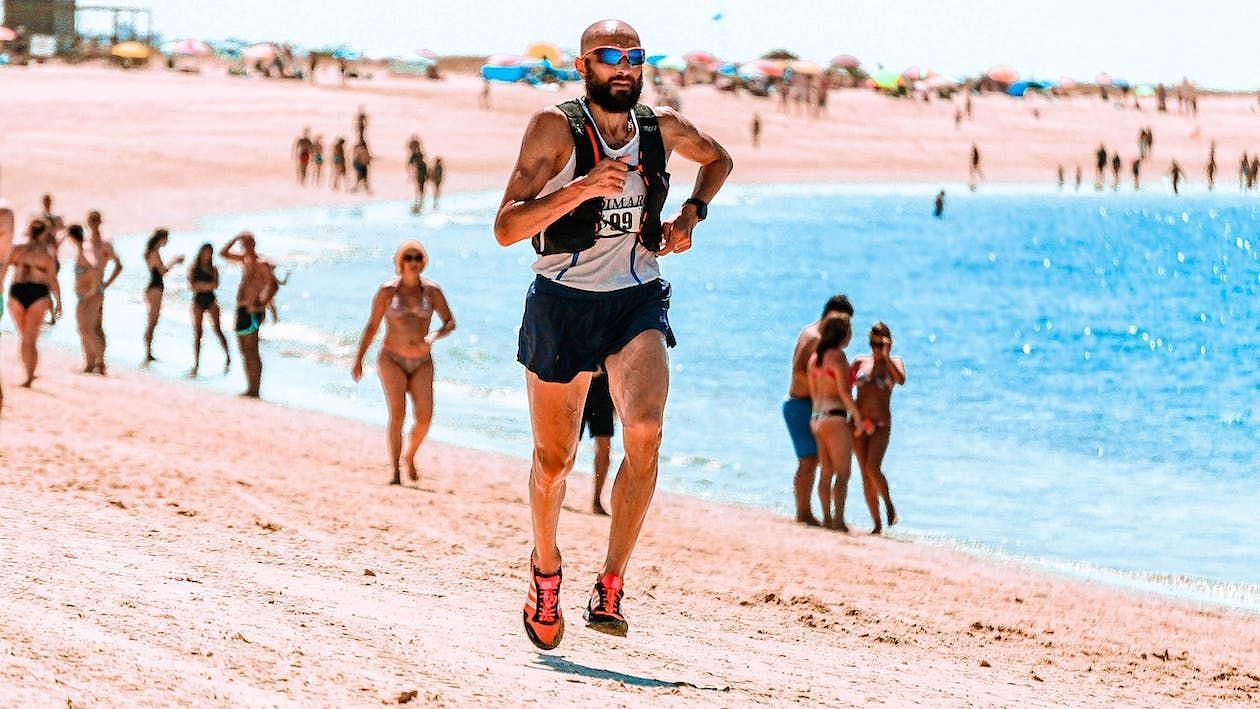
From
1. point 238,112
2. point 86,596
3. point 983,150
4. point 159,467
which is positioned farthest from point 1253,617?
point 983,150

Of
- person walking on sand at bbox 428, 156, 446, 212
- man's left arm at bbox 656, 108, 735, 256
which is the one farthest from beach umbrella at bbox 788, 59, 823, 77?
man's left arm at bbox 656, 108, 735, 256

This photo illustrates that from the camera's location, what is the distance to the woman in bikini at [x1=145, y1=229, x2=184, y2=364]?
53.5 feet

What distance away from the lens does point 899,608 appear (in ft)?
25.2

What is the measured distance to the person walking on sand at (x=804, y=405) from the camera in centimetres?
1038

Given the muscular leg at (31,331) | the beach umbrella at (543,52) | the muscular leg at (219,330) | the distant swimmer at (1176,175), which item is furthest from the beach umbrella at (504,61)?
the muscular leg at (31,331)

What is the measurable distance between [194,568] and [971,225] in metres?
62.9

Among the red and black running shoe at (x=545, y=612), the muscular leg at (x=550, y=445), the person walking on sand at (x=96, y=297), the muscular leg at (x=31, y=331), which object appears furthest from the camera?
the person walking on sand at (x=96, y=297)

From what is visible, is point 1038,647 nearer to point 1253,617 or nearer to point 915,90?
point 1253,617

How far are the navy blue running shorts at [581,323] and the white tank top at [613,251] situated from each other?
0.03m

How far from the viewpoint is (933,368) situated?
2548 cm

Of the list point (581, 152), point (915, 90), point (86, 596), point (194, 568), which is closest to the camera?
point (581, 152)

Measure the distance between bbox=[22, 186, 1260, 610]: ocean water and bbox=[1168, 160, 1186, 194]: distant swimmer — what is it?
70.1 feet

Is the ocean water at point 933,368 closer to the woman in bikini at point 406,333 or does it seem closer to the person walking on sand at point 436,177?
the person walking on sand at point 436,177

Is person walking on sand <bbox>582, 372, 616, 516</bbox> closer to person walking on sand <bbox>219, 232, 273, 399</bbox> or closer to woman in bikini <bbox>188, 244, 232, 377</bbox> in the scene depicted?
person walking on sand <bbox>219, 232, 273, 399</bbox>
